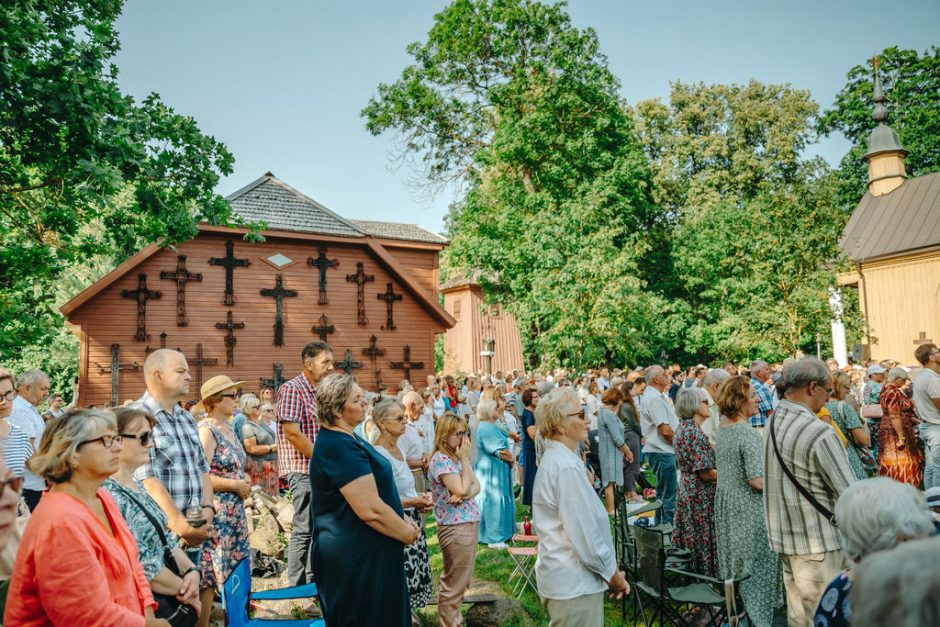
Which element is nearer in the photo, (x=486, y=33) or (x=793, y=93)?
(x=486, y=33)

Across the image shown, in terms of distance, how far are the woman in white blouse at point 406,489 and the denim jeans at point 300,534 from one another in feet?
2.12

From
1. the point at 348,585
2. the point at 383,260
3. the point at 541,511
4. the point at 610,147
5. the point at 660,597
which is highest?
the point at 610,147

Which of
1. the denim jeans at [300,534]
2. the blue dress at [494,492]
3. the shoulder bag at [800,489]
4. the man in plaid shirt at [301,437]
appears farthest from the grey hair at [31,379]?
the shoulder bag at [800,489]

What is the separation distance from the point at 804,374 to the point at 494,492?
470 centimetres

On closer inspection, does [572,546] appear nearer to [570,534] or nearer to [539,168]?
[570,534]

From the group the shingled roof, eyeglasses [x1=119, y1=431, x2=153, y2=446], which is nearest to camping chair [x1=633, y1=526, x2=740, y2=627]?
eyeglasses [x1=119, y1=431, x2=153, y2=446]

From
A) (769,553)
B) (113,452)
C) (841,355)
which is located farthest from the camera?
(841,355)

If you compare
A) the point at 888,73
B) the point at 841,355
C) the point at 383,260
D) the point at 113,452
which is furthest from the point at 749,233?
the point at 888,73

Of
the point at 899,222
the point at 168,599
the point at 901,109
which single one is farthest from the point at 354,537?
the point at 901,109

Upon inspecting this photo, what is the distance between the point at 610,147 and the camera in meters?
27.4

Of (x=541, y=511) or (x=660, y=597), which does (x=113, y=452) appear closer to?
(x=541, y=511)

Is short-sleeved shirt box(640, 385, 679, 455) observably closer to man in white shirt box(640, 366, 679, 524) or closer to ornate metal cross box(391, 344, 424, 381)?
man in white shirt box(640, 366, 679, 524)

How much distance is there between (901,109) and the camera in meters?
37.1

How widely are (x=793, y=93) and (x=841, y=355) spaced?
53.1 feet
